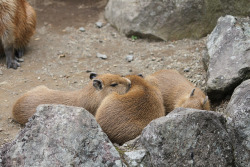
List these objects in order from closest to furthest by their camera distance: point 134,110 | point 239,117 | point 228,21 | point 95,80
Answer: point 239,117
point 134,110
point 95,80
point 228,21

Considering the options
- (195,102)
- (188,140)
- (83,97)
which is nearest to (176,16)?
(195,102)

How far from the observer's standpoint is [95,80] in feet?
17.6

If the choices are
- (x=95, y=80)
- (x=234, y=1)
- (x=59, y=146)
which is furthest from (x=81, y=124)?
(x=234, y=1)

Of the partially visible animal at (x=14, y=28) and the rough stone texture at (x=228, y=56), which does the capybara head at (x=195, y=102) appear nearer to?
the rough stone texture at (x=228, y=56)

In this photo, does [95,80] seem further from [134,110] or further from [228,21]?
[228,21]

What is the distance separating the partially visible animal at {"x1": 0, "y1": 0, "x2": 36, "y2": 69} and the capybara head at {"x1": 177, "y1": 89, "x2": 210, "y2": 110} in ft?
12.5

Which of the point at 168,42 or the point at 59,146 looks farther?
the point at 168,42

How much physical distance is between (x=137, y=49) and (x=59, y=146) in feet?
15.8

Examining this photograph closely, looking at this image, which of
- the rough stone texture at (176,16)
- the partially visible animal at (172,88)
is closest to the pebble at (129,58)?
the rough stone texture at (176,16)

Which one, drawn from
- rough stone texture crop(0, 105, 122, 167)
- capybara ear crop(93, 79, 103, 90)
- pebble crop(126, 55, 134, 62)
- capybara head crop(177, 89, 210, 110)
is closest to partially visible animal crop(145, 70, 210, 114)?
capybara head crop(177, 89, 210, 110)

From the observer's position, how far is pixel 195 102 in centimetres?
536

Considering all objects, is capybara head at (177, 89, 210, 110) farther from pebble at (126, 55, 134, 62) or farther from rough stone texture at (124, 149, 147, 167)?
pebble at (126, 55, 134, 62)

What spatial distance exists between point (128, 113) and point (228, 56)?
2.10 meters

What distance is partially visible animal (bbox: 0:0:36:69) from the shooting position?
24.1 ft
